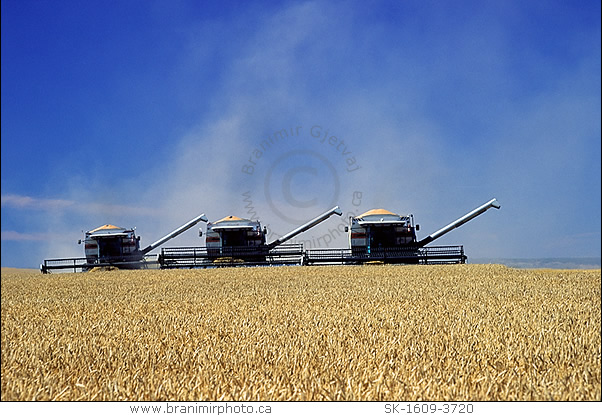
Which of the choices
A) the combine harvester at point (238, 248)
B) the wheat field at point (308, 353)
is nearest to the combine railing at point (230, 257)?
the combine harvester at point (238, 248)

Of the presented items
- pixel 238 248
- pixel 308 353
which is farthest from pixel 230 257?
pixel 308 353

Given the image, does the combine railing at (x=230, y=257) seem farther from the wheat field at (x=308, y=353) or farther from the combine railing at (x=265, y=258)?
the wheat field at (x=308, y=353)

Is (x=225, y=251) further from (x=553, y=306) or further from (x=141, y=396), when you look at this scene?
(x=141, y=396)

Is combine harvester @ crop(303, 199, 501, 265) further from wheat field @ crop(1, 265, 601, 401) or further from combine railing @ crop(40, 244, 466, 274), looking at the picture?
wheat field @ crop(1, 265, 601, 401)

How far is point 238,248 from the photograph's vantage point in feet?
102

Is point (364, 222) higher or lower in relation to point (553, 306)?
higher

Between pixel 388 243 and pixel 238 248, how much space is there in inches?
340

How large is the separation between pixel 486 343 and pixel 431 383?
4.68 ft

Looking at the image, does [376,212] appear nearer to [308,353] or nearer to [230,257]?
[230,257]

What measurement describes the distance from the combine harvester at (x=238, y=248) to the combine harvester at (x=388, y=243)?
2.62 metres

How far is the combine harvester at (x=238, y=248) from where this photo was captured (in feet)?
96.8

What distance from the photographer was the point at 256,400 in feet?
9.17

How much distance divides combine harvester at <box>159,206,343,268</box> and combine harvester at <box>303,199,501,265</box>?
262cm
